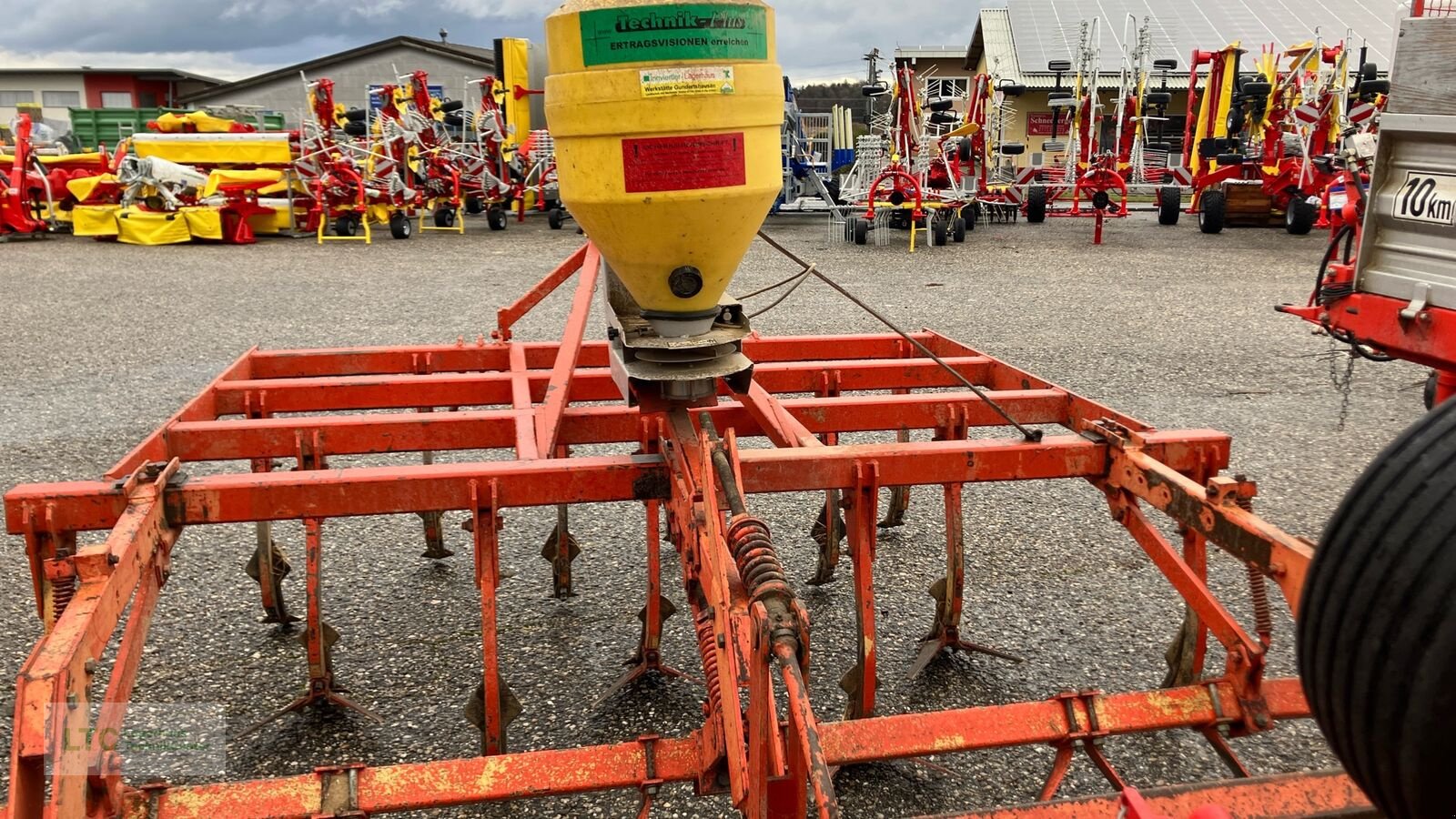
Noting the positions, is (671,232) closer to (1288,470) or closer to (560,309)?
(1288,470)

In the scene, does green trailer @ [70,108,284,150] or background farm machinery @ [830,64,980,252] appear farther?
green trailer @ [70,108,284,150]

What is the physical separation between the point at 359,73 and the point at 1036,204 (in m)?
23.2

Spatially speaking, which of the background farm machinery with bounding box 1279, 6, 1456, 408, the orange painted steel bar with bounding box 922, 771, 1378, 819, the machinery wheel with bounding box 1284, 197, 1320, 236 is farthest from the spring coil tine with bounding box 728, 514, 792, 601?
the machinery wheel with bounding box 1284, 197, 1320, 236

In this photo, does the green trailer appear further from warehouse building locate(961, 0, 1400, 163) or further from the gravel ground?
the gravel ground

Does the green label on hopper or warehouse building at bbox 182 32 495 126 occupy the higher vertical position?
warehouse building at bbox 182 32 495 126

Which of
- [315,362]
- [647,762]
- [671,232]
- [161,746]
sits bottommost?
[161,746]

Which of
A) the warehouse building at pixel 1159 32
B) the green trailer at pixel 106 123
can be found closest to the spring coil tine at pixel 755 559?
the warehouse building at pixel 1159 32

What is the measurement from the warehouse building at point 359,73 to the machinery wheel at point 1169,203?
19.4 meters

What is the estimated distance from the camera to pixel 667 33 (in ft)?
6.34

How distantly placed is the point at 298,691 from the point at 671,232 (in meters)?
1.79

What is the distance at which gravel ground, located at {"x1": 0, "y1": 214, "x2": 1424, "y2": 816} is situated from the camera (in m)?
2.67

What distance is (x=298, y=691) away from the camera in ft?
9.64

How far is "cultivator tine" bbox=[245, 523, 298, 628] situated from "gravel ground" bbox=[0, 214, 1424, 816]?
0.08m

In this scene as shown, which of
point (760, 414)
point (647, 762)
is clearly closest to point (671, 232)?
point (760, 414)
